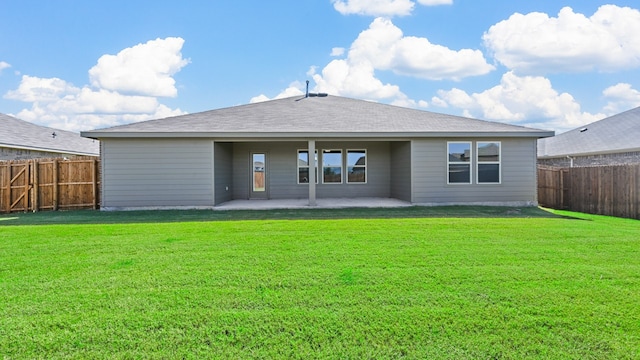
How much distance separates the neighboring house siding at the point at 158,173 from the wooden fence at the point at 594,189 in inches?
452

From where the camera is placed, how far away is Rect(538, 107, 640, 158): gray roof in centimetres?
1604

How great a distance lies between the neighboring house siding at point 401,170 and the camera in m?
12.4

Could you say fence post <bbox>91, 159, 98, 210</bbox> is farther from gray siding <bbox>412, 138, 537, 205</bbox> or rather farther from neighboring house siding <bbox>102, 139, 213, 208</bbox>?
gray siding <bbox>412, 138, 537, 205</bbox>

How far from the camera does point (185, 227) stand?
7.85 metres

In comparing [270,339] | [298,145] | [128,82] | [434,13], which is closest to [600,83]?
[434,13]

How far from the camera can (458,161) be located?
12.1m

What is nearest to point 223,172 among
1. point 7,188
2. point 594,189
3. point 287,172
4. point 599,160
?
point 287,172

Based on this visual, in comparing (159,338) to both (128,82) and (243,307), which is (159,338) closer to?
(243,307)

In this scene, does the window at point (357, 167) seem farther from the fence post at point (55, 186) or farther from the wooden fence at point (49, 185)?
the fence post at point (55, 186)

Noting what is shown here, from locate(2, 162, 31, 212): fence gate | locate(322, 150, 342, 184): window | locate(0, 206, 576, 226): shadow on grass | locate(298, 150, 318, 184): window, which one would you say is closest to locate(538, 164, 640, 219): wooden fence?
locate(0, 206, 576, 226): shadow on grass

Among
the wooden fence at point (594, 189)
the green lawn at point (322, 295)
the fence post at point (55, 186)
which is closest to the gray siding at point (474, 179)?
the wooden fence at point (594, 189)

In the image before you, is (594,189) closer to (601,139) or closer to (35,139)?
(601,139)

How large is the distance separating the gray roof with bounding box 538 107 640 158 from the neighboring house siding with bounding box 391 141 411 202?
32.5ft

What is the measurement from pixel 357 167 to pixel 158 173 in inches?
283
